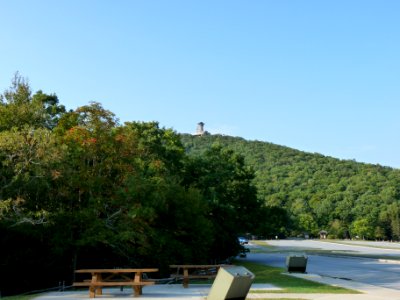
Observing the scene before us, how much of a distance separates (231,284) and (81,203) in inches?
466

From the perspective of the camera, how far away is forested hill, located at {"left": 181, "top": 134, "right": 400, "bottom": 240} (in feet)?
363

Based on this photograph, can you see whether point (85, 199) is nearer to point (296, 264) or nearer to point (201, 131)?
point (296, 264)

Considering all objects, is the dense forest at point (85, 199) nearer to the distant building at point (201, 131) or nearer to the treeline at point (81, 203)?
the treeline at point (81, 203)

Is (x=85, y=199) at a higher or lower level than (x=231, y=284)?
higher

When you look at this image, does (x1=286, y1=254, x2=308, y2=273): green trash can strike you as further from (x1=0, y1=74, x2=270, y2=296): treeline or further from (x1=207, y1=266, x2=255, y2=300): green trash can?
(x1=207, y1=266, x2=255, y2=300): green trash can

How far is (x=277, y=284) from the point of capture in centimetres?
1783

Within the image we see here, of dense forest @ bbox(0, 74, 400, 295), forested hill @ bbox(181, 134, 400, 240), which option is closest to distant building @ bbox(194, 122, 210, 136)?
forested hill @ bbox(181, 134, 400, 240)

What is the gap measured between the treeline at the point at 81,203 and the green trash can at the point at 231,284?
323 inches

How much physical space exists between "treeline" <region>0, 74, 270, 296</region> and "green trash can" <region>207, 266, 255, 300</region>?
8195 millimetres

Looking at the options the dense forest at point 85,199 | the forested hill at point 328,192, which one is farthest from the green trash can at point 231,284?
the forested hill at point 328,192

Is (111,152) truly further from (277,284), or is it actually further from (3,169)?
(277,284)

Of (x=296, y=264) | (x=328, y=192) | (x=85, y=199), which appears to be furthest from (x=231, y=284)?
(x=328, y=192)

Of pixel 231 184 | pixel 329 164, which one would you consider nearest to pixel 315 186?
pixel 329 164

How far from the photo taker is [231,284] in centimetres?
1071
